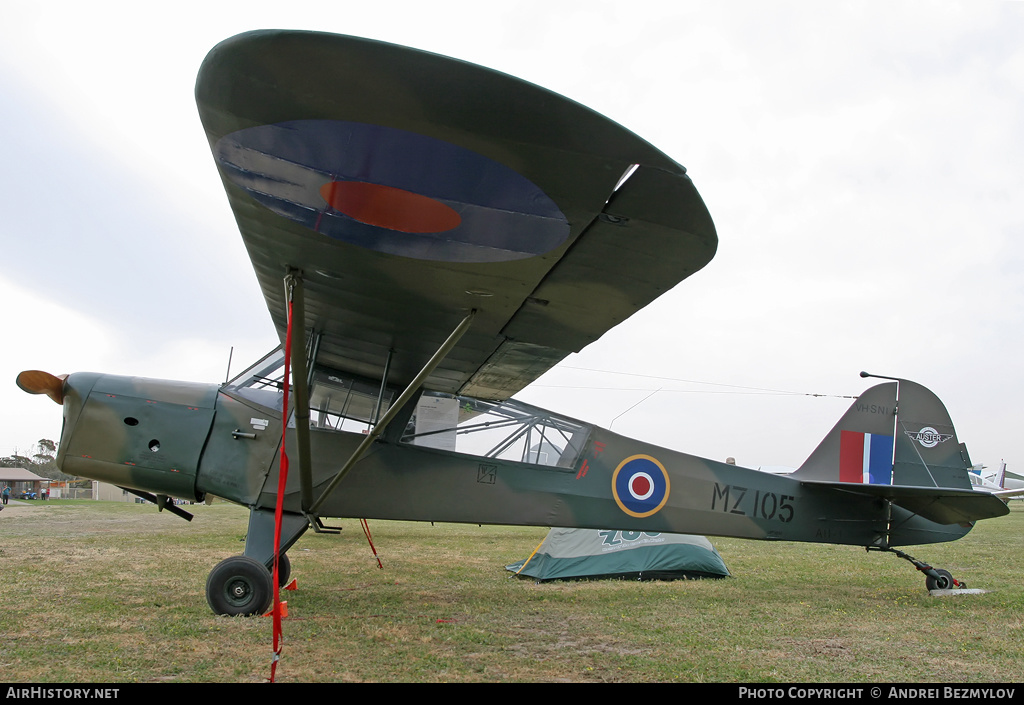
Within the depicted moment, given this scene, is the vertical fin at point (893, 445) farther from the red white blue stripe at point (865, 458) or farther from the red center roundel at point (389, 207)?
the red center roundel at point (389, 207)

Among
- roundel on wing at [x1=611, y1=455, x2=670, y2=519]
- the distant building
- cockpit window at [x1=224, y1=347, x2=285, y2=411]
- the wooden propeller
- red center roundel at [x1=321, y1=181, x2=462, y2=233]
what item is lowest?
the distant building

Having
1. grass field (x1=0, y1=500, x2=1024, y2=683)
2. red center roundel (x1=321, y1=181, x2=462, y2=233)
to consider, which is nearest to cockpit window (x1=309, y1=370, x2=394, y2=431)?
grass field (x1=0, y1=500, x2=1024, y2=683)

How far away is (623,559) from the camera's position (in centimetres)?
820

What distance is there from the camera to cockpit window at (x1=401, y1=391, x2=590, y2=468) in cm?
641

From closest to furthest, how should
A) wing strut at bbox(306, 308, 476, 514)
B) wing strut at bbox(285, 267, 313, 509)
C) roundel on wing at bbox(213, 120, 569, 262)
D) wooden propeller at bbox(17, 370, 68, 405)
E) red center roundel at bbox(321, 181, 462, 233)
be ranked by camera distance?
roundel on wing at bbox(213, 120, 569, 262), red center roundel at bbox(321, 181, 462, 233), wing strut at bbox(285, 267, 313, 509), wing strut at bbox(306, 308, 476, 514), wooden propeller at bbox(17, 370, 68, 405)

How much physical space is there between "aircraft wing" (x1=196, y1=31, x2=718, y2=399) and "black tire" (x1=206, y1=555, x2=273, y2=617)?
6.94ft

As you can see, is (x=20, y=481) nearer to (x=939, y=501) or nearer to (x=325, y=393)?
(x=325, y=393)

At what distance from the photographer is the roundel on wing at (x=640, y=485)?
21.7 feet

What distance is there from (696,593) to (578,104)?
5.93 metres

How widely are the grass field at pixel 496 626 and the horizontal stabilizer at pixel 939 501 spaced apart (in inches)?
32.3

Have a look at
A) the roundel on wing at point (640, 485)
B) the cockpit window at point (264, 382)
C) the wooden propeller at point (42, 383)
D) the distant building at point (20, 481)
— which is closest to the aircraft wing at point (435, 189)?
the cockpit window at point (264, 382)

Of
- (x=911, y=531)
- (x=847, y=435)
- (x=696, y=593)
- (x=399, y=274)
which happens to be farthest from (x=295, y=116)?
(x=911, y=531)

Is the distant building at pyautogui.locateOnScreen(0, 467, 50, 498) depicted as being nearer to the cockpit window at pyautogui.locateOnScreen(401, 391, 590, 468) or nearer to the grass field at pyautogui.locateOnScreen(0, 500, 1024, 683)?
the grass field at pyautogui.locateOnScreen(0, 500, 1024, 683)

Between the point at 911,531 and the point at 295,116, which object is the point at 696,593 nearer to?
the point at 911,531
